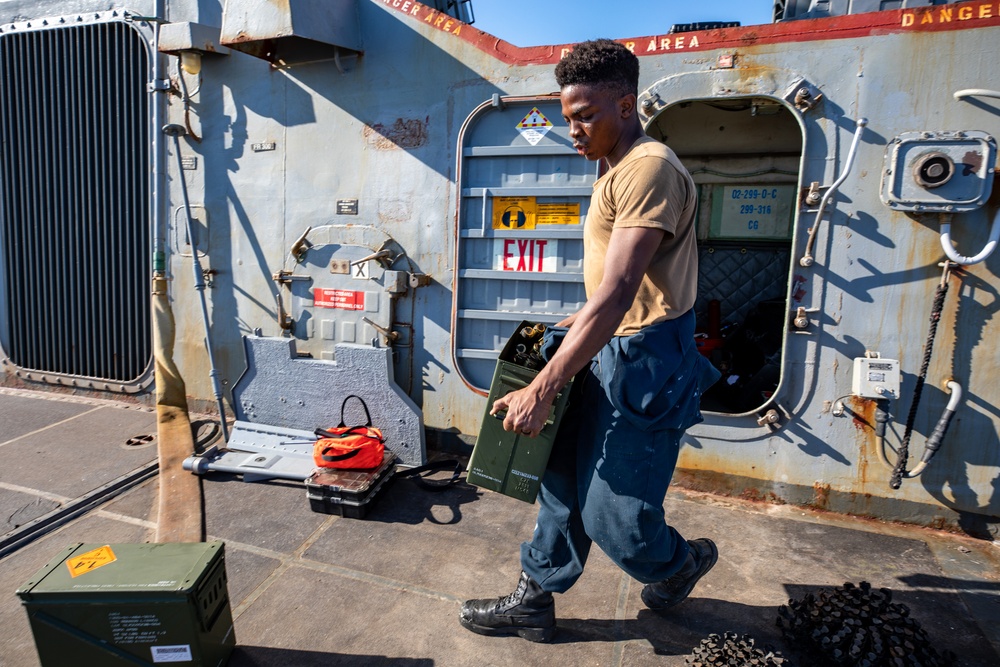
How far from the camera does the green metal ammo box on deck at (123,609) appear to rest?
203 centimetres

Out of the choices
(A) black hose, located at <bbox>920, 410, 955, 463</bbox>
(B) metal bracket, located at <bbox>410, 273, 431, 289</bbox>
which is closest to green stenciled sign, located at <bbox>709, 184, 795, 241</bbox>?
(A) black hose, located at <bbox>920, 410, 955, 463</bbox>

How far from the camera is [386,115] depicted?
4.21m

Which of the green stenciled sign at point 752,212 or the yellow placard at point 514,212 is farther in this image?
the green stenciled sign at point 752,212

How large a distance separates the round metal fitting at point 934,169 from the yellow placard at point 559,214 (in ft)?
6.08

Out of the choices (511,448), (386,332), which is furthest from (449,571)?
(386,332)

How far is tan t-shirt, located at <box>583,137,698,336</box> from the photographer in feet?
6.16

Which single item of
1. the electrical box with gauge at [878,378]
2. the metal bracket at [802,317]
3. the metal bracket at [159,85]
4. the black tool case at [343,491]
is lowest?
the black tool case at [343,491]

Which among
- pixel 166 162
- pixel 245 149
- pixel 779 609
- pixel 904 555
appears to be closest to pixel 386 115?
pixel 245 149

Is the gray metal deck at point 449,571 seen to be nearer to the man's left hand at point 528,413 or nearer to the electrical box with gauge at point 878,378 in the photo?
the electrical box with gauge at point 878,378

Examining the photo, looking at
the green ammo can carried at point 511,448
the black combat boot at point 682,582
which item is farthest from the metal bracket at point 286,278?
the black combat boot at point 682,582

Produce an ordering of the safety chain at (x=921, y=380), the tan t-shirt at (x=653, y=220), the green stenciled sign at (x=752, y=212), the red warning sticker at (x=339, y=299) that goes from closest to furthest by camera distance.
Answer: the tan t-shirt at (x=653, y=220), the safety chain at (x=921, y=380), the red warning sticker at (x=339, y=299), the green stenciled sign at (x=752, y=212)

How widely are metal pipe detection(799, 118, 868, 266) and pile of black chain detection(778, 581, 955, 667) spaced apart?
1.77m

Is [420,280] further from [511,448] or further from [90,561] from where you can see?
[90,561]

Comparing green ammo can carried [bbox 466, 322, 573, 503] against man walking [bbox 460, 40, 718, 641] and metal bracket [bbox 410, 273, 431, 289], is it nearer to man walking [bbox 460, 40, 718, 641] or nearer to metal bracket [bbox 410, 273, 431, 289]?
man walking [bbox 460, 40, 718, 641]
